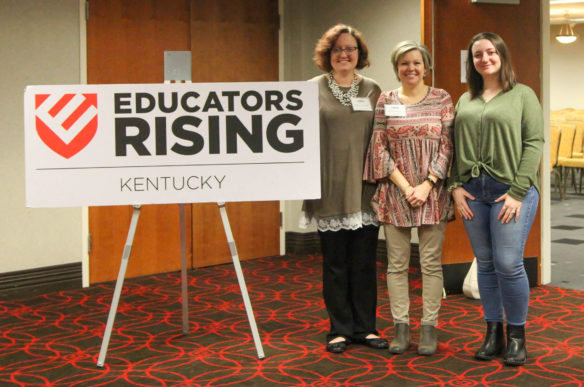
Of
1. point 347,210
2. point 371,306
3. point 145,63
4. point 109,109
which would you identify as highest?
point 145,63

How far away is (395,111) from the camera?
3.32 metres

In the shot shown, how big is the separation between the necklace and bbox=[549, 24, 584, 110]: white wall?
12.5 metres

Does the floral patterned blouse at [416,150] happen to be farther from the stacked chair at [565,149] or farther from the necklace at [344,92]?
the stacked chair at [565,149]

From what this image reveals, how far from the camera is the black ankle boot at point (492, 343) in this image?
335 cm

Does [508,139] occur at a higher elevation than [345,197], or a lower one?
higher

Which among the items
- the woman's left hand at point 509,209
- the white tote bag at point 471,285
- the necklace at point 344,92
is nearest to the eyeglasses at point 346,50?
the necklace at point 344,92

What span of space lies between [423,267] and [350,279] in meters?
0.36

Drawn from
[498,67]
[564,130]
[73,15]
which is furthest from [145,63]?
[564,130]

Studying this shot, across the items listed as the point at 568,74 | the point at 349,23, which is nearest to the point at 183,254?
the point at 349,23

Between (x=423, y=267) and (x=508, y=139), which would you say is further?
(x=423, y=267)

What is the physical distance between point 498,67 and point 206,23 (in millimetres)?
2982

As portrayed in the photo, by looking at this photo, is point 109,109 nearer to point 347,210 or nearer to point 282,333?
point 347,210

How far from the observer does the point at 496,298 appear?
3346 millimetres

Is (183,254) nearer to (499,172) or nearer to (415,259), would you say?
(499,172)
